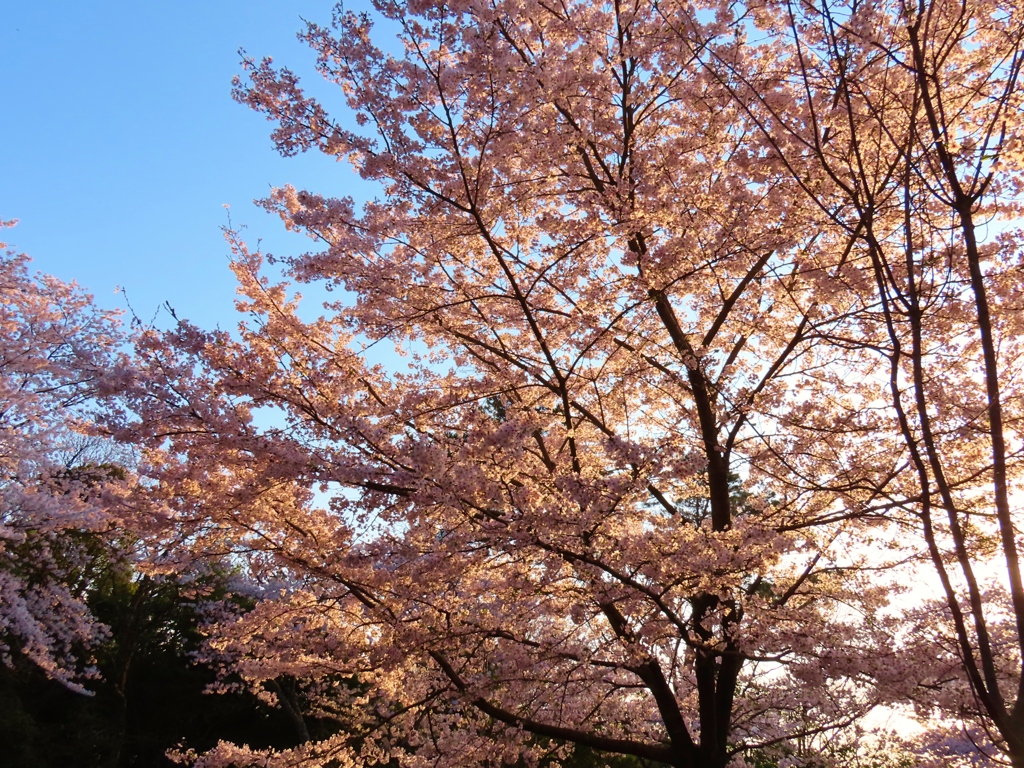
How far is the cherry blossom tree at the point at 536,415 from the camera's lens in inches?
163

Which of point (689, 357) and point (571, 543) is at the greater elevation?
point (689, 357)

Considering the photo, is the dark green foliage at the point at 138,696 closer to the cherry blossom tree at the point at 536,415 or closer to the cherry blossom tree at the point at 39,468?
the cherry blossom tree at the point at 39,468

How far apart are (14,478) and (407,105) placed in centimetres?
1099

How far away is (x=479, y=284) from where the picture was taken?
5.57m

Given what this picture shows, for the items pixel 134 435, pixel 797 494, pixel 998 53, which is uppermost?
pixel 998 53

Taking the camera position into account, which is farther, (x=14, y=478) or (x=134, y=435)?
(x=14, y=478)

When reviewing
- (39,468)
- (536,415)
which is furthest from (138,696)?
(536,415)

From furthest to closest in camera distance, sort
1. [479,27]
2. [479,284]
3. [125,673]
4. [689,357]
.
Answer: [125,673] < [479,284] < [689,357] < [479,27]

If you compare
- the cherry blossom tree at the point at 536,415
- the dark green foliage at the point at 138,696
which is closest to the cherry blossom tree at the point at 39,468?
the dark green foliage at the point at 138,696

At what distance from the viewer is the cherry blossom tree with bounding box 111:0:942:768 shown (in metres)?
4.15

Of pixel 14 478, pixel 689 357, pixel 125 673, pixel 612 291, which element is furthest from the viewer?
pixel 125 673

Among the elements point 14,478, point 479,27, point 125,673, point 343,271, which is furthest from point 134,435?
point 125,673

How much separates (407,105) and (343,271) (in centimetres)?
132

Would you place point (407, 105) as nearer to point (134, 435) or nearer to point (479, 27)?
point (479, 27)
